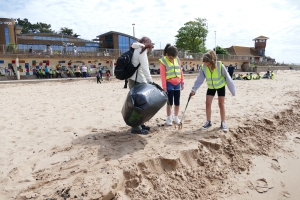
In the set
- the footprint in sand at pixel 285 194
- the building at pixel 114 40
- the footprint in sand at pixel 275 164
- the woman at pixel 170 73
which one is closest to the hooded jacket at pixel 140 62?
the woman at pixel 170 73

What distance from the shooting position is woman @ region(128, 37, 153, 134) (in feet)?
12.2

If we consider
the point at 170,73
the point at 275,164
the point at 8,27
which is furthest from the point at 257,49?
the point at 275,164

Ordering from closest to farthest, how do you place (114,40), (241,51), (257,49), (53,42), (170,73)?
(170,73), (53,42), (114,40), (241,51), (257,49)

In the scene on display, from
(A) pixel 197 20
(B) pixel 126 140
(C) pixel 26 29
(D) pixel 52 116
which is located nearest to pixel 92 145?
(B) pixel 126 140

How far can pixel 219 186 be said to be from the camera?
2.98 metres

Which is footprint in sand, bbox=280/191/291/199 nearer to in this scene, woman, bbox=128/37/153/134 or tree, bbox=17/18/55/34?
woman, bbox=128/37/153/134

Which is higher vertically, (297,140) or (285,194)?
(297,140)

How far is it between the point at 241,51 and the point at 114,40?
39685mm

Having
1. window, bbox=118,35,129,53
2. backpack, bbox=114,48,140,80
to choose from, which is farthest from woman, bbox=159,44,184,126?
window, bbox=118,35,129,53

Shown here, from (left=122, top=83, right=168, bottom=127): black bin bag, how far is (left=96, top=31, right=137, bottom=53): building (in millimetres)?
37707

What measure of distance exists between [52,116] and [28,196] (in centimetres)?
350

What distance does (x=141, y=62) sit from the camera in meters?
3.76

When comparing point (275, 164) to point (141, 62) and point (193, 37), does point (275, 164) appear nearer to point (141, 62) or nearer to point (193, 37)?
point (141, 62)

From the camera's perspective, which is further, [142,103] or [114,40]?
[114,40]
